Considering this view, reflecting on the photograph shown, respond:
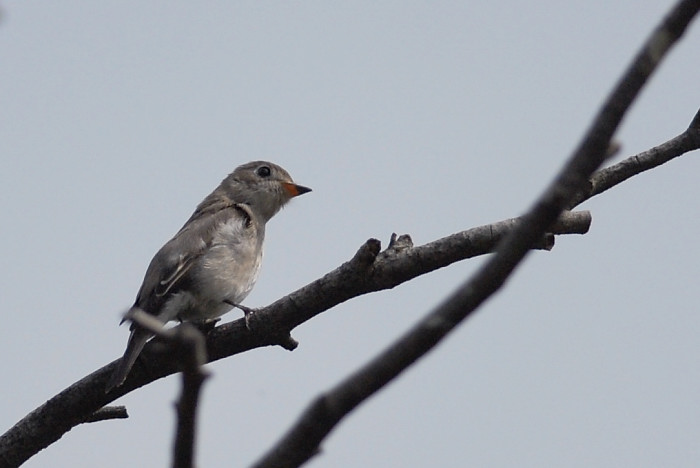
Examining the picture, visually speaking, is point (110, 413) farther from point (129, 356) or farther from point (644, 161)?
point (644, 161)

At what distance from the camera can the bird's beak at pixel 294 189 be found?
10312mm

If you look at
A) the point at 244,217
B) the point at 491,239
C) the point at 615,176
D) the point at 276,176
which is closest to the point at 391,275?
the point at 491,239

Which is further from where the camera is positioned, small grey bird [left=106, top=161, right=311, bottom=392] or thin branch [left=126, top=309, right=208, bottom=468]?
small grey bird [left=106, top=161, right=311, bottom=392]

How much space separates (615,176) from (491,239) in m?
0.78

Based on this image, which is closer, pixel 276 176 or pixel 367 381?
pixel 367 381

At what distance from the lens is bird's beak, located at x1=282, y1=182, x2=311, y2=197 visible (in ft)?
33.8

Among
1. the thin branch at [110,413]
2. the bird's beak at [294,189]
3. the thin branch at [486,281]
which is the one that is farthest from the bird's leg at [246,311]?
the thin branch at [486,281]

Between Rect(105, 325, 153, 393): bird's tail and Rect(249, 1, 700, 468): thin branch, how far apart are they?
4266 mm

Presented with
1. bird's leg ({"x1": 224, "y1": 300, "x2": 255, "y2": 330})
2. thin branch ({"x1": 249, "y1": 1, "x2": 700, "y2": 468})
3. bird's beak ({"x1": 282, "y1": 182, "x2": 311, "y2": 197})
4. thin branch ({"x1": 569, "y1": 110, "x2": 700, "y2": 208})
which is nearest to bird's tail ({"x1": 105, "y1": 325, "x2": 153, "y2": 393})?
bird's leg ({"x1": 224, "y1": 300, "x2": 255, "y2": 330})

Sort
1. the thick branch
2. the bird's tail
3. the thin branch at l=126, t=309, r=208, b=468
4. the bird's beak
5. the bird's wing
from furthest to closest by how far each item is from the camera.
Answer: the bird's beak < the bird's wing < the bird's tail < the thick branch < the thin branch at l=126, t=309, r=208, b=468

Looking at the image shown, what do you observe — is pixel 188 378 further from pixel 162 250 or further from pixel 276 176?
pixel 276 176

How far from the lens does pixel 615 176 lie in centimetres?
537

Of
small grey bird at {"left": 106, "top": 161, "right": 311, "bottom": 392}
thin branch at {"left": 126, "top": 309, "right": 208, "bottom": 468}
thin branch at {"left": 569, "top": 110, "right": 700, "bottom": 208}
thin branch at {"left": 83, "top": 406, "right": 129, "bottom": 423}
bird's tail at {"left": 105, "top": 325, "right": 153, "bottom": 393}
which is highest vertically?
small grey bird at {"left": 106, "top": 161, "right": 311, "bottom": 392}

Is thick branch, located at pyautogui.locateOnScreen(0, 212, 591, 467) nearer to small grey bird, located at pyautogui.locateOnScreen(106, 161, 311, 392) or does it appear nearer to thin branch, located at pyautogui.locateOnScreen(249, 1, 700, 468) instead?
small grey bird, located at pyautogui.locateOnScreen(106, 161, 311, 392)
